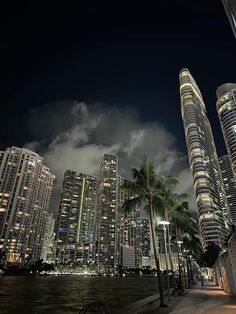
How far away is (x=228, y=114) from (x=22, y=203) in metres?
157

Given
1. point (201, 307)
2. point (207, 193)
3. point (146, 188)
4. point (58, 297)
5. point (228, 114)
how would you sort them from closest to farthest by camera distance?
point (201, 307) → point (146, 188) → point (58, 297) → point (207, 193) → point (228, 114)

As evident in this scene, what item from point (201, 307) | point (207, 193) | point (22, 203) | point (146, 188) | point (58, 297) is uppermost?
point (207, 193)

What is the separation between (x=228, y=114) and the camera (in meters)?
169

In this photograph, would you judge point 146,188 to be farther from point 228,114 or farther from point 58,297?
point 228,114

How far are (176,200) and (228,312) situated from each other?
1887 cm

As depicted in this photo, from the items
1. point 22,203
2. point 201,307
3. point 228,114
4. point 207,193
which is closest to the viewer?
point 201,307

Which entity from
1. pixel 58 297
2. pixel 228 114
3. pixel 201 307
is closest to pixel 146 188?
pixel 201 307

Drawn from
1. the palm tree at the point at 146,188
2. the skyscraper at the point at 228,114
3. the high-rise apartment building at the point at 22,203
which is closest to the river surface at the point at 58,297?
the palm tree at the point at 146,188

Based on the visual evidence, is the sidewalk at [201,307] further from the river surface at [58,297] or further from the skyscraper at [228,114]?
the skyscraper at [228,114]

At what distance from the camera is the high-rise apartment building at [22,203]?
16075 cm

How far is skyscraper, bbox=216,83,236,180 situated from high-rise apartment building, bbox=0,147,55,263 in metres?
139

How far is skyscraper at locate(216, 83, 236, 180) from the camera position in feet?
490

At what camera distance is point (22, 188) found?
176125 mm

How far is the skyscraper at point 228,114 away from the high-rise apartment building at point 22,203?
139 metres
